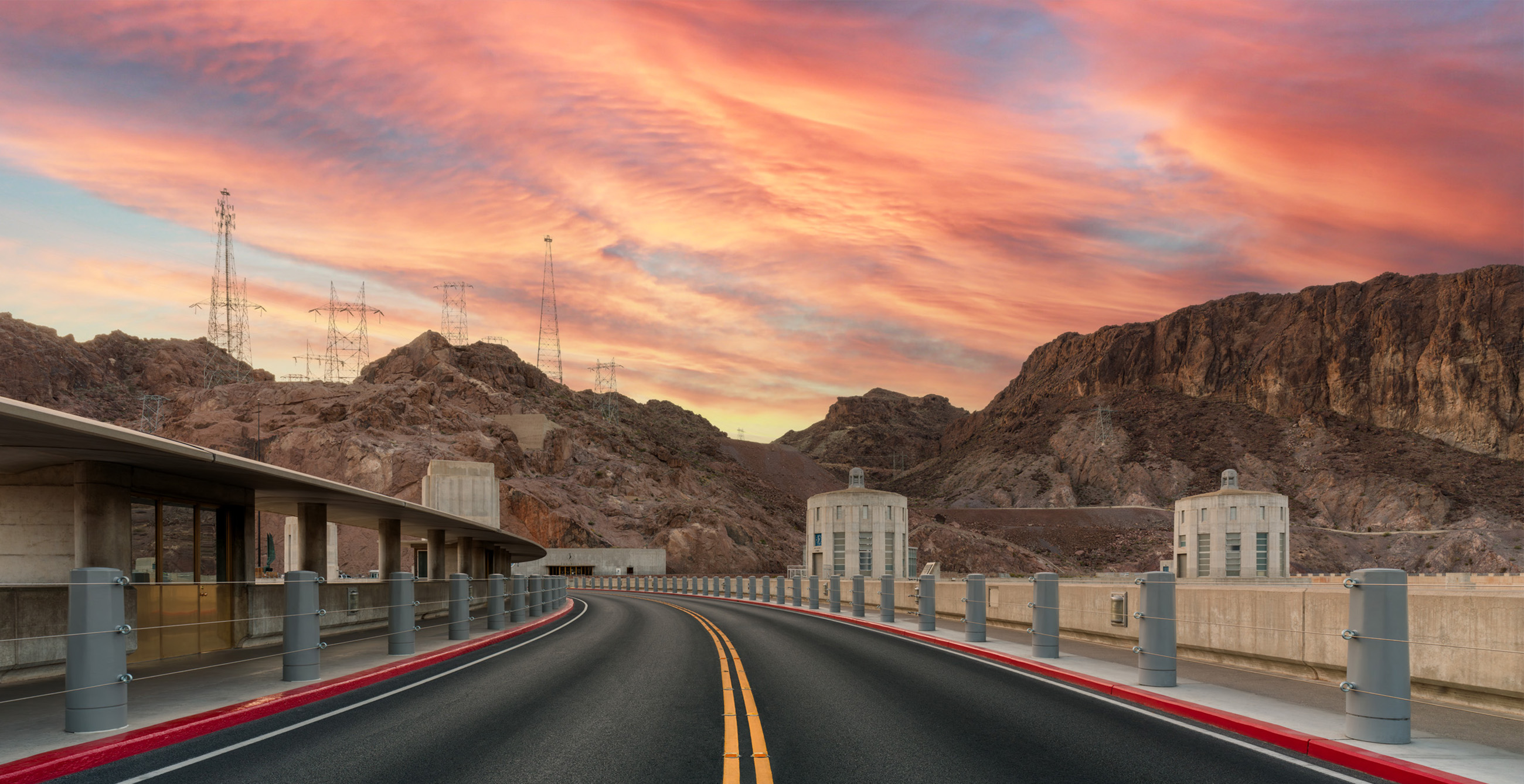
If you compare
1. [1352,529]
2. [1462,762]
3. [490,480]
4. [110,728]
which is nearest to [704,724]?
[110,728]

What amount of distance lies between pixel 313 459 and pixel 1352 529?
153m

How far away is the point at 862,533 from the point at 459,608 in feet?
130

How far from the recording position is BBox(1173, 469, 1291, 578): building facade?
7044 centimetres

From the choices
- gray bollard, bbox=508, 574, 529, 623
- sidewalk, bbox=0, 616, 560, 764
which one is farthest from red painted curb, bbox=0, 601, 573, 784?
gray bollard, bbox=508, 574, 529, 623

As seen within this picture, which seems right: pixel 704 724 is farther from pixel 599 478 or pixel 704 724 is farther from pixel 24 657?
pixel 599 478

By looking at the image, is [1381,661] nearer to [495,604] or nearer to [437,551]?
[495,604]

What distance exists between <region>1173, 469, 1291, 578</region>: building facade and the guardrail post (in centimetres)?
5807

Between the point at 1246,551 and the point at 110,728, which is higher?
the point at 110,728

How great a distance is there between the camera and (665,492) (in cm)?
15212

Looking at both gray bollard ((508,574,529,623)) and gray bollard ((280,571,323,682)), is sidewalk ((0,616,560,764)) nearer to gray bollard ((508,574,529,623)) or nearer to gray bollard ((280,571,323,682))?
gray bollard ((280,571,323,682))

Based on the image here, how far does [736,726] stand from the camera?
10578 millimetres

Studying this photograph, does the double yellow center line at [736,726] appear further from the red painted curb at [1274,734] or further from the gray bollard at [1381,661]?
the gray bollard at [1381,661]

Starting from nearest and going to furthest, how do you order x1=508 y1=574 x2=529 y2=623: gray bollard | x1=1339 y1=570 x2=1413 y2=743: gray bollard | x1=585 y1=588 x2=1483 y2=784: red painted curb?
x1=585 y1=588 x2=1483 y2=784: red painted curb
x1=1339 y1=570 x2=1413 y2=743: gray bollard
x1=508 y1=574 x2=529 y2=623: gray bollard

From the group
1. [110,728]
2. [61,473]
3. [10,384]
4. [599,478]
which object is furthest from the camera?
[10,384]
